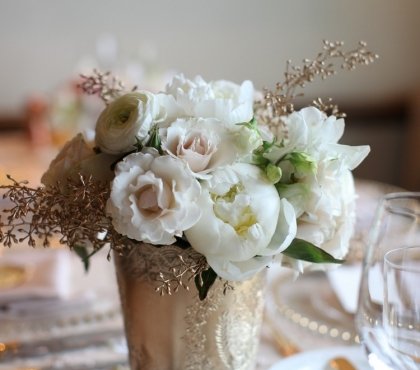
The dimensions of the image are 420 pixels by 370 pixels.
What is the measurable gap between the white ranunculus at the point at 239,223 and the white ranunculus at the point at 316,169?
28 mm

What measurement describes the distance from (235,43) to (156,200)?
7.89 feet

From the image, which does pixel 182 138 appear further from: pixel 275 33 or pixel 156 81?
pixel 275 33

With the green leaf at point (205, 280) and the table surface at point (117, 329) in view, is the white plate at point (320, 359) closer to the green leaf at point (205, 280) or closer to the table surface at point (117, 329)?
the table surface at point (117, 329)

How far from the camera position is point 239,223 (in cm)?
51

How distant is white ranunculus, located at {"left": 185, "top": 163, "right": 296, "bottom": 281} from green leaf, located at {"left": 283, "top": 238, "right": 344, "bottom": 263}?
4 centimetres

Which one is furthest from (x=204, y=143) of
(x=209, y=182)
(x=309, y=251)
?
(x=309, y=251)

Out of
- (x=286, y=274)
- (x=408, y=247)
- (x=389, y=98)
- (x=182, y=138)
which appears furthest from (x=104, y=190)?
(x=389, y=98)

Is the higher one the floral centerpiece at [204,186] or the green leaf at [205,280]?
the floral centerpiece at [204,186]

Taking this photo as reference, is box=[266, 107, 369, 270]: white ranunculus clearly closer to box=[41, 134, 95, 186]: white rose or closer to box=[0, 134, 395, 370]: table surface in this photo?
box=[41, 134, 95, 186]: white rose

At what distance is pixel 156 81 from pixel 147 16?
34.4 inches

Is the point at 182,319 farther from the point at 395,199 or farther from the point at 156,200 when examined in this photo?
the point at 395,199

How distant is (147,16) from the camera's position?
2729mm

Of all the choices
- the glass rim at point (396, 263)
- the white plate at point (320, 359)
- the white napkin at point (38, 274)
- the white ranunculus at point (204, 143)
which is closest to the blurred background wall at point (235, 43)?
the white napkin at point (38, 274)

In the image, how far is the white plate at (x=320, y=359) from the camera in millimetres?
708
